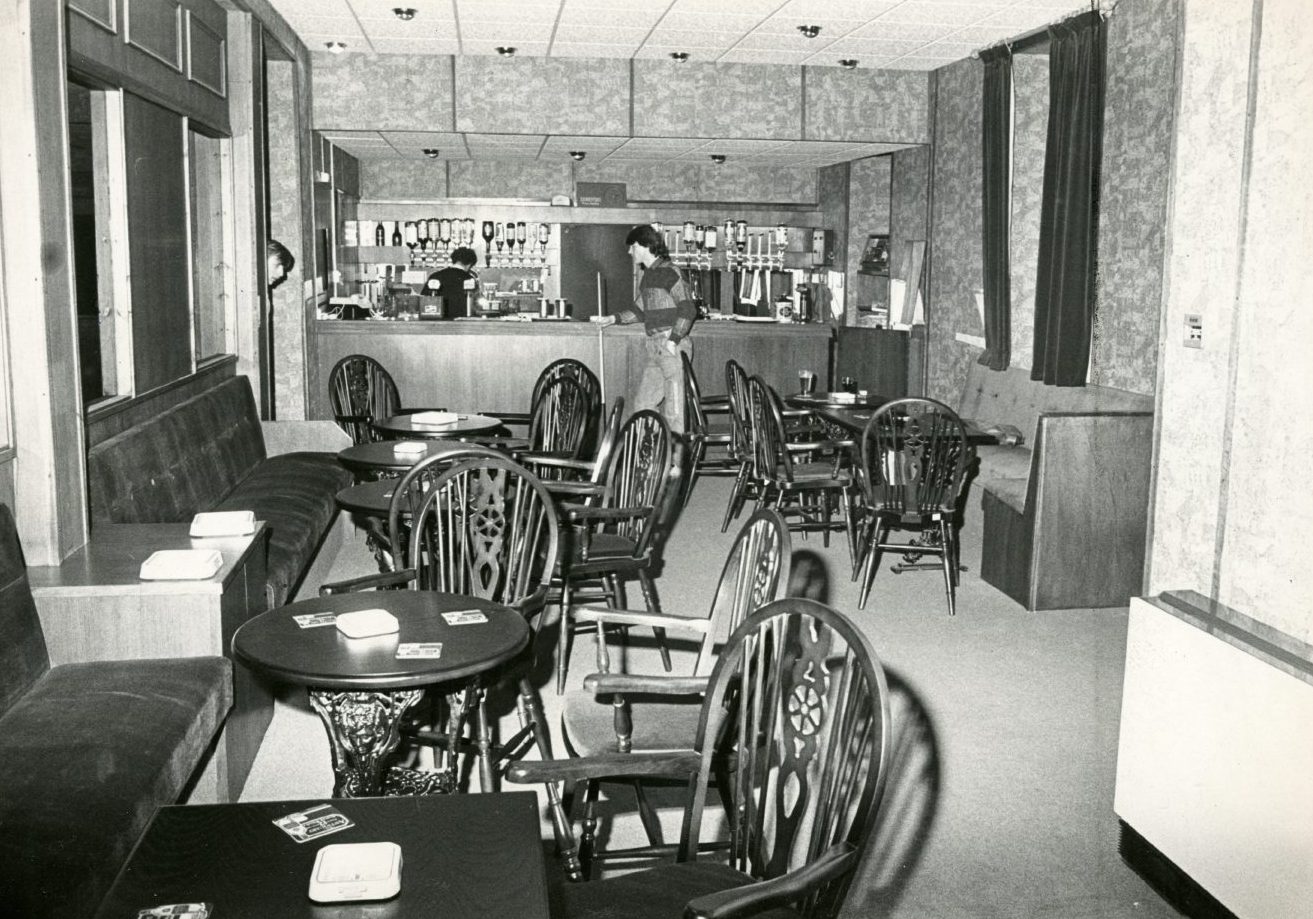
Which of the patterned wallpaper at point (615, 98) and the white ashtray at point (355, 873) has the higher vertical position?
the patterned wallpaper at point (615, 98)

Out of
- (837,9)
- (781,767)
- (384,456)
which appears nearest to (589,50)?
(837,9)

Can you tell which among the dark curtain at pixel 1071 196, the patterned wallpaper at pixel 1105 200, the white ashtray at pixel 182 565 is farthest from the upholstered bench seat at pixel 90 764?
the dark curtain at pixel 1071 196

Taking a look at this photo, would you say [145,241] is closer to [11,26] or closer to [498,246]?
[11,26]

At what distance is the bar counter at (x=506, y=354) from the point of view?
9141 millimetres

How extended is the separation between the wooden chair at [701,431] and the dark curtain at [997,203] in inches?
66.2

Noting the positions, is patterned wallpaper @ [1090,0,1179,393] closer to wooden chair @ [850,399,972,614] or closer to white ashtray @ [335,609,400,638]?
wooden chair @ [850,399,972,614]

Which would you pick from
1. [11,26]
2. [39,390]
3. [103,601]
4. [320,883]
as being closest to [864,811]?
[320,883]

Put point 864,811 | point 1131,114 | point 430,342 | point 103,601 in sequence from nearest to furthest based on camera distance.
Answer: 1. point 864,811
2. point 103,601
3. point 1131,114
4. point 430,342

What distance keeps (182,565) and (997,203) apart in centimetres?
554

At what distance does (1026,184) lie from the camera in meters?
7.41

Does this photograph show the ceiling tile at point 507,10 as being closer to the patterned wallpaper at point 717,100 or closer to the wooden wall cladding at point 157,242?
the patterned wallpaper at point 717,100

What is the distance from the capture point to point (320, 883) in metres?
1.61

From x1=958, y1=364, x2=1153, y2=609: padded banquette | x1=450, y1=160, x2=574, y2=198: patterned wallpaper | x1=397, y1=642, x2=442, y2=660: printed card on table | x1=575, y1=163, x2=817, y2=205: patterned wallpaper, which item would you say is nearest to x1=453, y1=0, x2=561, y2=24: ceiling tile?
x1=958, y1=364, x2=1153, y2=609: padded banquette

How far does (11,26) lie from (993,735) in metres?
3.60
